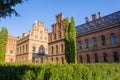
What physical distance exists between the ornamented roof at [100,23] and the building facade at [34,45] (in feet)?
49.5

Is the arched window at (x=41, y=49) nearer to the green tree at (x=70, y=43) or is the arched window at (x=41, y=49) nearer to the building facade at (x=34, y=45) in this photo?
the building facade at (x=34, y=45)

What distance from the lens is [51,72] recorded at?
10016 mm

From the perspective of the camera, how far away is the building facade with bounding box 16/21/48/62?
152ft

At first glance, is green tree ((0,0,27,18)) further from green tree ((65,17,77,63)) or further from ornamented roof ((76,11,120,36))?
ornamented roof ((76,11,120,36))

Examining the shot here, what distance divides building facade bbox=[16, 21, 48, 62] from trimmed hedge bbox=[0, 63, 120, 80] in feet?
113

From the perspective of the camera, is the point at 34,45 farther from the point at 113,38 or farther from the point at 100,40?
the point at 113,38

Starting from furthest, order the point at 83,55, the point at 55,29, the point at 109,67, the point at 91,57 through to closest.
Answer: the point at 55,29 < the point at 83,55 < the point at 91,57 < the point at 109,67

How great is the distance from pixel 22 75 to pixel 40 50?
4065cm

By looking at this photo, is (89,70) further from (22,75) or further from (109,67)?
(22,75)

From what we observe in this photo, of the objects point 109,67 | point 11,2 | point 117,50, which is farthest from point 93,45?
point 11,2

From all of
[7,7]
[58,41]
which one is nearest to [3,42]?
[58,41]

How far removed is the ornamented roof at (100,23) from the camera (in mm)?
31497

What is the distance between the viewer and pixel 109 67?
1572 centimetres

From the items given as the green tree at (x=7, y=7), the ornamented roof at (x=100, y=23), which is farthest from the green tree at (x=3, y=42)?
the green tree at (x=7, y=7)
